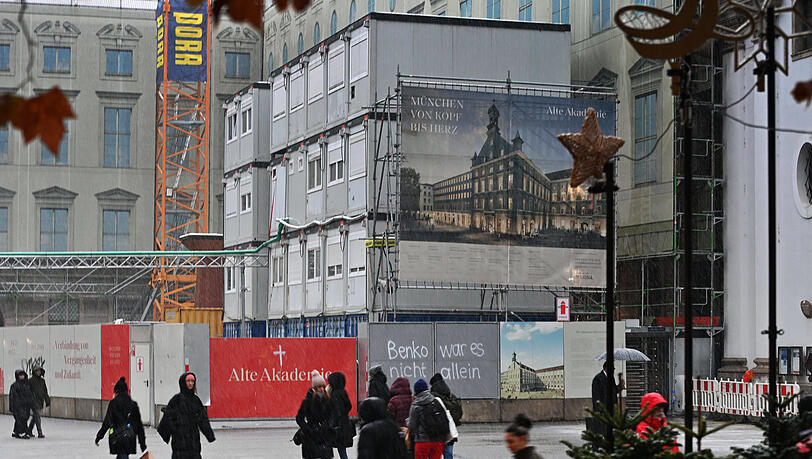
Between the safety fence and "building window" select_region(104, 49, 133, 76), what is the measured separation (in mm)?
44587

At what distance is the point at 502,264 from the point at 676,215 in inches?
213

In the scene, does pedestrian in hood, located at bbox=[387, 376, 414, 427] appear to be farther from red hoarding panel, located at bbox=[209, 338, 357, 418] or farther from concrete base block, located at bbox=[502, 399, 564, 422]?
concrete base block, located at bbox=[502, 399, 564, 422]

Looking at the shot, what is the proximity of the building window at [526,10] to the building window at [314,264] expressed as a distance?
11094 mm

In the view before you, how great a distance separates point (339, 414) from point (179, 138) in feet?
185

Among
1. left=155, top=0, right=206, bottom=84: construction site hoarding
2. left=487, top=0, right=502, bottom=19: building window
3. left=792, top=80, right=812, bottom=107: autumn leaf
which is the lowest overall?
left=792, top=80, right=812, bottom=107: autumn leaf

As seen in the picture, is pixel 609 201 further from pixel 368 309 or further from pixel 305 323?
pixel 305 323

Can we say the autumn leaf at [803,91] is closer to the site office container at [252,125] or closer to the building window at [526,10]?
the building window at [526,10]

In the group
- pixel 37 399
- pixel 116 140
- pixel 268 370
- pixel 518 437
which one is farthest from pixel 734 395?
pixel 116 140

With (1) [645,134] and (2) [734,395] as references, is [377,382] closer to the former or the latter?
(2) [734,395]

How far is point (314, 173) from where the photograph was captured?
141 feet

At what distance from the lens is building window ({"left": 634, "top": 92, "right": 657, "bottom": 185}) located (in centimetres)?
4016

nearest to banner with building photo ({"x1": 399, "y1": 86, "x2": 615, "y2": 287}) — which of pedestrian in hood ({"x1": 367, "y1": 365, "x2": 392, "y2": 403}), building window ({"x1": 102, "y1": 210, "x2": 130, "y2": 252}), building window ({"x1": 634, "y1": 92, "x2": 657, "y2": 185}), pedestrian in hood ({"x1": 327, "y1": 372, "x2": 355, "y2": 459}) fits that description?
building window ({"x1": 634, "y1": 92, "x2": 657, "y2": 185})

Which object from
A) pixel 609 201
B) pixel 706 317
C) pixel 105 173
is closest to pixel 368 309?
pixel 706 317

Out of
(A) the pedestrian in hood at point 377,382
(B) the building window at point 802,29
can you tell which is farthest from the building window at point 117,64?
(A) the pedestrian in hood at point 377,382
